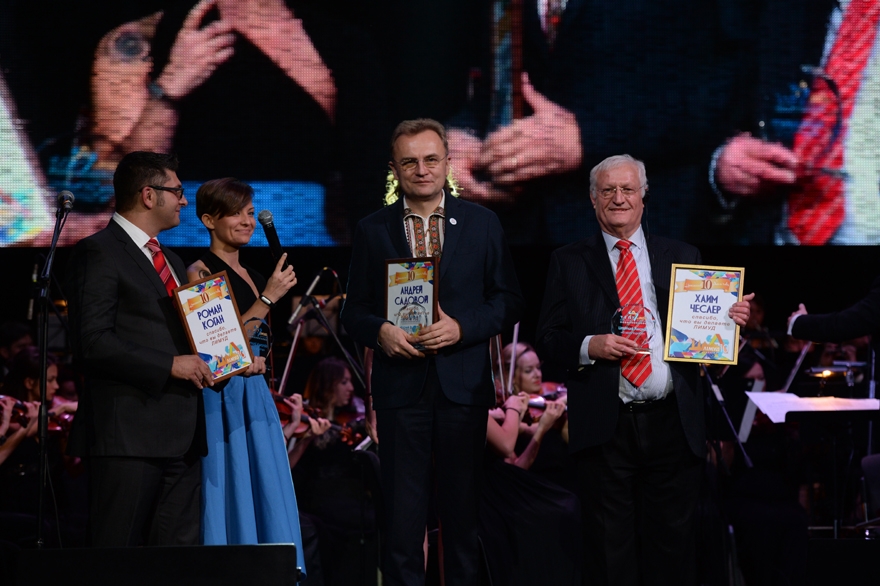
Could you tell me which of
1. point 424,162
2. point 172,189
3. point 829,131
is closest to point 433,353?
point 424,162

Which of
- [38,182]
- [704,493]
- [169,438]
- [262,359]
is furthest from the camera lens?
[38,182]

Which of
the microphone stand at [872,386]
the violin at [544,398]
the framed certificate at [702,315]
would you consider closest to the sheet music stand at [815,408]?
the microphone stand at [872,386]

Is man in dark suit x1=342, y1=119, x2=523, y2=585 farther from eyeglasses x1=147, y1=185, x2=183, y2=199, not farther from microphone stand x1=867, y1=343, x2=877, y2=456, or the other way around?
microphone stand x1=867, y1=343, x2=877, y2=456

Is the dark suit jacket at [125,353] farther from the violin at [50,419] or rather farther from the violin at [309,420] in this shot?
the violin at [50,419]

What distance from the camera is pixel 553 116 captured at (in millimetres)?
6137

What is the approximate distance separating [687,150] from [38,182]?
4.19 meters

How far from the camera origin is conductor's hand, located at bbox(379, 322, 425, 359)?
3.04 meters

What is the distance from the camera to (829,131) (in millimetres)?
6070

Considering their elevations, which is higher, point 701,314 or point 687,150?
point 687,150

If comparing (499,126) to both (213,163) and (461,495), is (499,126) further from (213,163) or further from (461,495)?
(461,495)

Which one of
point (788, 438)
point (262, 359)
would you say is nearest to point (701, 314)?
point (262, 359)

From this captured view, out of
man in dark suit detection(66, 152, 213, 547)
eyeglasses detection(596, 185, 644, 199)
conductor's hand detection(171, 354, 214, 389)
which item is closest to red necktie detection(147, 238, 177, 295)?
man in dark suit detection(66, 152, 213, 547)

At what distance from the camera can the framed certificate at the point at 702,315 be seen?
10.3 ft

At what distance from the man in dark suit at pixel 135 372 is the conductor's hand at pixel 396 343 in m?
0.57
